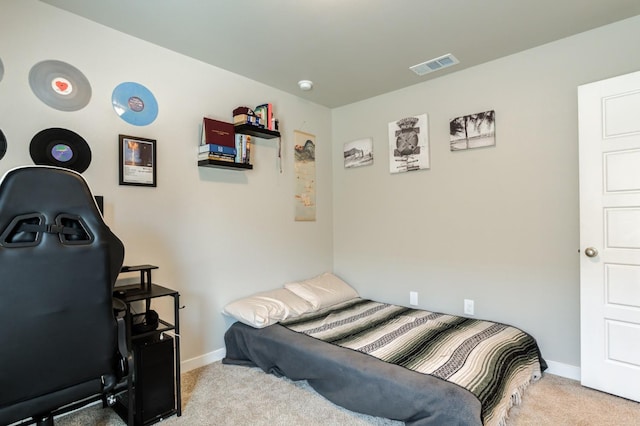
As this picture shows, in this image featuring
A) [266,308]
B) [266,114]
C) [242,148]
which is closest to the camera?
[266,308]

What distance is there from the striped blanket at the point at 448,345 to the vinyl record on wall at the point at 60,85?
2.04 m

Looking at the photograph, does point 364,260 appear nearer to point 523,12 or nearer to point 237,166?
point 237,166

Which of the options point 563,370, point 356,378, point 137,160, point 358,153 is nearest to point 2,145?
point 137,160

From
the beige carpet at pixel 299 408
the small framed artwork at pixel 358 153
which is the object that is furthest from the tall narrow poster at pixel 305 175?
the beige carpet at pixel 299 408

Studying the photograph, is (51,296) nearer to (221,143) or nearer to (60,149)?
(60,149)

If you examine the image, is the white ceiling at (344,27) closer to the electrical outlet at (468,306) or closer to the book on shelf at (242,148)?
the book on shelf at (242,148)

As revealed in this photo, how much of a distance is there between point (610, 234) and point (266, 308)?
2.37 meters

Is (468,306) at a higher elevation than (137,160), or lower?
lower

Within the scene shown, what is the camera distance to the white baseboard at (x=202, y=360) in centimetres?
251

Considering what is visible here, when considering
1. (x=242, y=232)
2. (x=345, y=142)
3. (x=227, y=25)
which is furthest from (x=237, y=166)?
(x=345, y=142)

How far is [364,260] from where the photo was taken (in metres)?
3.54

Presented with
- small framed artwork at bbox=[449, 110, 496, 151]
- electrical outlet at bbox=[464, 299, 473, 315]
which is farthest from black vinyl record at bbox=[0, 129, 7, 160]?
electrical outlet at bbox=[464, 299, 473, 315]

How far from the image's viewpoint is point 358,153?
11.7ft

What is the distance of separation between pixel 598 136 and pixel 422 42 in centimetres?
128
